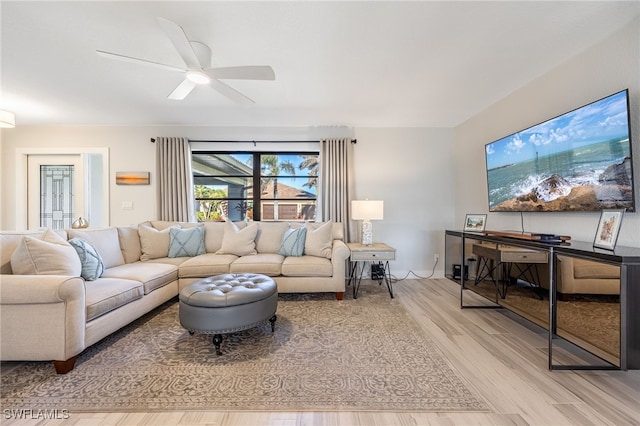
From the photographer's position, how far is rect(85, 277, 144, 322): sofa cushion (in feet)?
5.84

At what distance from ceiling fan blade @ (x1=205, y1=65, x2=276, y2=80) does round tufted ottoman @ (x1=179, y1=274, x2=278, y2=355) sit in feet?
5.63

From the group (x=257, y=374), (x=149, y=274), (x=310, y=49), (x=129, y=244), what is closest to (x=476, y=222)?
(x=310, y=49)

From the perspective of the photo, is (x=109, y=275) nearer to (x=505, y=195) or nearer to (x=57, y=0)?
(x=57, y=0)

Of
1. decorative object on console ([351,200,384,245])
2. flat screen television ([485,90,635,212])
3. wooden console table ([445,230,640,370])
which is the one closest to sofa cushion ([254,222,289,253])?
decorative object on console ([351,200,384,245])

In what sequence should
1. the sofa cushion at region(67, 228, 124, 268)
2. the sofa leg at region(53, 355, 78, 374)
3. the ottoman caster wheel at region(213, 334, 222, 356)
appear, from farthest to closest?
the sofa cushion at region(67, 228, 124, 268) → the ottoman caster wheel at region(213, 334, 222, 356) → the sofa leg at region(53, 355, 78, 374)

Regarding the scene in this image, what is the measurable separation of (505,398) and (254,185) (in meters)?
3.72

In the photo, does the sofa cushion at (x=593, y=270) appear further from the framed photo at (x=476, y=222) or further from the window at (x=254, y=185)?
the window at (x=254, y=185)

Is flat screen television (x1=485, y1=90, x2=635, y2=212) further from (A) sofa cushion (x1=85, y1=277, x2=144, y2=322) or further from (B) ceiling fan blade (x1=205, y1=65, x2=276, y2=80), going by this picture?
(A) sofa cushion (x1=85, y1=277, x2=144, y2=322)

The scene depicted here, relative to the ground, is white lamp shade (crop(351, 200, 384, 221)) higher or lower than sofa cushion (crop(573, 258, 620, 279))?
higher

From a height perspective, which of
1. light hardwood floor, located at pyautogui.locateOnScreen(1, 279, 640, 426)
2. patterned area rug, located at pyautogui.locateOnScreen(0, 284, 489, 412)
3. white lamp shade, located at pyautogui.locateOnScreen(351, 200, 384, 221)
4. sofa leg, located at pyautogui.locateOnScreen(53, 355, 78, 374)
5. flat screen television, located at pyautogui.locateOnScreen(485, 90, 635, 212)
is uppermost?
flat screen television, located at pyautogui.locateOnScreen(485, 90, 635, 212)

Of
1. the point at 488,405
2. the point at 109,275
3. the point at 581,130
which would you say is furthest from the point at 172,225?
the point at 581,130

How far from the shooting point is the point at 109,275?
236 cm

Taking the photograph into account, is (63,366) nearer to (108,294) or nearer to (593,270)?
(108,294)

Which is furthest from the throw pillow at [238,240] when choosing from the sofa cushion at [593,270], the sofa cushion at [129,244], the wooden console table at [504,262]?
the sofa cushion at [593,270]
